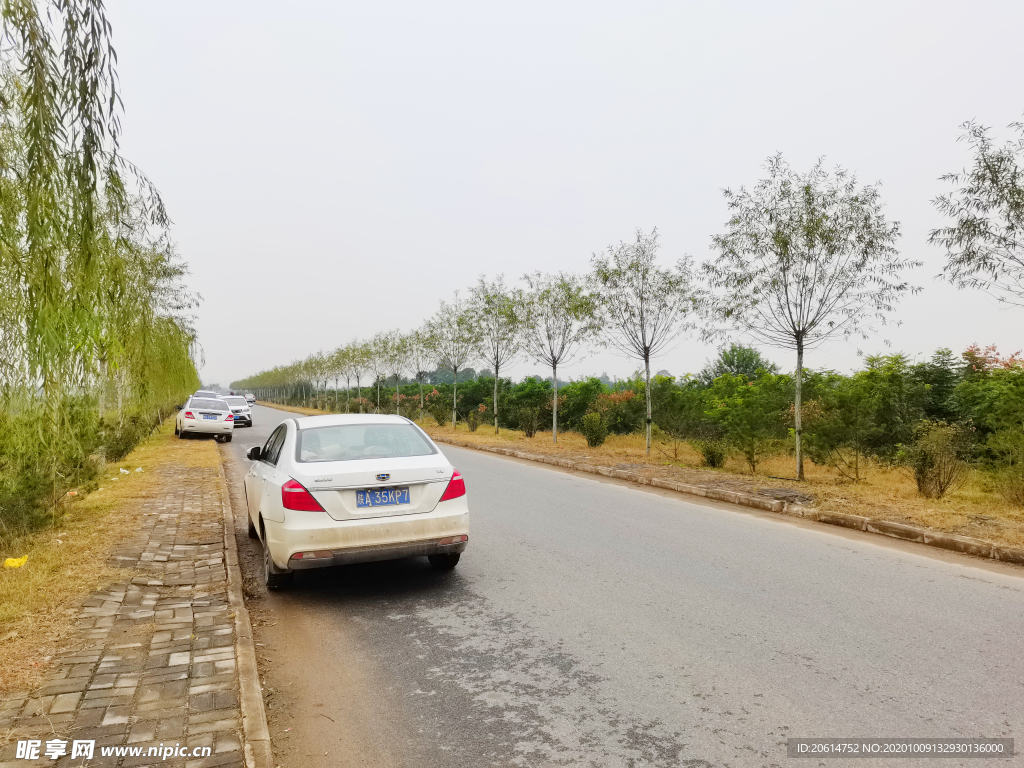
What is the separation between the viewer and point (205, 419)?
23.9m

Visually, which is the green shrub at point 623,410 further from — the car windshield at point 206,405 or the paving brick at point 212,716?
the paving brick at point 212,716

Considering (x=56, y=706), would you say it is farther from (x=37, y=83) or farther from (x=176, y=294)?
(x=176, y=294)

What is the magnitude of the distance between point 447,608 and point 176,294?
20.9 metres

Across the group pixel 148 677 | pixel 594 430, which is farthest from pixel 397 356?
pixel 148 677

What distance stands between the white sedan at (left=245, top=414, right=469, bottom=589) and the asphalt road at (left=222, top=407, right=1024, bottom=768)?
0.44 metres

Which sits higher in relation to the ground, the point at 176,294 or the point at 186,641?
the point at 176,294

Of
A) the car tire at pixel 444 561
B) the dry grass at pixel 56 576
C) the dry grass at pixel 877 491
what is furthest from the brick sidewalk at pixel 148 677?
the dry grass at pixel 877 491

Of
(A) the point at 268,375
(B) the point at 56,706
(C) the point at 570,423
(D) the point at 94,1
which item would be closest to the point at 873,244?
(D) the point at 94,1

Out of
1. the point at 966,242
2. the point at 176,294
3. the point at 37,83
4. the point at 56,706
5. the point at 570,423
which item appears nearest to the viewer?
the point at 56,706

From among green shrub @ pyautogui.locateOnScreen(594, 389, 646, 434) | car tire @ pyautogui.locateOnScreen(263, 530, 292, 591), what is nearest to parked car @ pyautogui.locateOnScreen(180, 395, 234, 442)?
green shrub @ pyautogui.locateOnScreen(594, 389, 646, 434)

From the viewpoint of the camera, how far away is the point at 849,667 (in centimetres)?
411

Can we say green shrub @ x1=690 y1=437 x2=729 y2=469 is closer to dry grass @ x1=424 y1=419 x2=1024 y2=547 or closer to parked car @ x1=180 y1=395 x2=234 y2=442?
dry grass @ x1=424 y1=419 x2=1024 y2=547

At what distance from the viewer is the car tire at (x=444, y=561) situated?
6.36 meters

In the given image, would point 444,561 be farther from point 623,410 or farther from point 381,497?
point 623,410
